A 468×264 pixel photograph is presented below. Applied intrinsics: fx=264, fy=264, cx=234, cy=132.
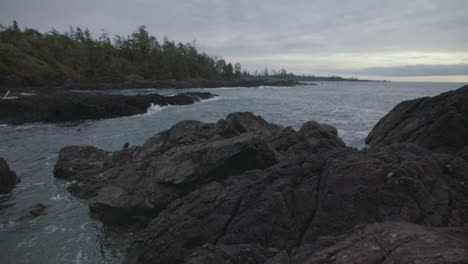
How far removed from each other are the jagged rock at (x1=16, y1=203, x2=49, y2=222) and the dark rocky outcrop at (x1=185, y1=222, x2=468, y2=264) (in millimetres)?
8854

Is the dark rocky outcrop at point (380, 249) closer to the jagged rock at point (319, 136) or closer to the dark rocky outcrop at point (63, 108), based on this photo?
the jagged rock at point (319, 136)

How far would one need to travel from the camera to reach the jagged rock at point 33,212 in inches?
404

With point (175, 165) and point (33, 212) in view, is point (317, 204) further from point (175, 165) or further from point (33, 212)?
point (33, 212)

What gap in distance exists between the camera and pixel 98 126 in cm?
2880

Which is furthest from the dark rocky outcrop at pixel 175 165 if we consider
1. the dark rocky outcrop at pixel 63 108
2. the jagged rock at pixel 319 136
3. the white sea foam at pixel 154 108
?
the white sea foam at pixel 154 108

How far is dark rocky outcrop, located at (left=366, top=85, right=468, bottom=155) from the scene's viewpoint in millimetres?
11789

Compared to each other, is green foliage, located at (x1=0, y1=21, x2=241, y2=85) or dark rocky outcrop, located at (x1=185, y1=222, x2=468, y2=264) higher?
green foliage, located at (x1=0, y1=21, x2=241, y2=85)

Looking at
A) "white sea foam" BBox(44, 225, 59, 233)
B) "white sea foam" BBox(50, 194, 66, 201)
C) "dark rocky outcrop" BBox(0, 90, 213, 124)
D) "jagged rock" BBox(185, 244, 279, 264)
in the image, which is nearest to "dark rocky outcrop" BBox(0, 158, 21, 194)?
"white sea foam" BBox(50, 194, 66, 201)

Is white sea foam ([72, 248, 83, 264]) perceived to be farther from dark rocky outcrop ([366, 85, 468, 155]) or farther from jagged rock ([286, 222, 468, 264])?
dark rocky outcrop ([366, 85, 468, 155])

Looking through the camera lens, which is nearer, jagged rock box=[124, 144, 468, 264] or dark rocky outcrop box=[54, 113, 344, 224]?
jagged rock box=[124, 144, 468, 264]

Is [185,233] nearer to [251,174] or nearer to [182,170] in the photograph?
[251,174]

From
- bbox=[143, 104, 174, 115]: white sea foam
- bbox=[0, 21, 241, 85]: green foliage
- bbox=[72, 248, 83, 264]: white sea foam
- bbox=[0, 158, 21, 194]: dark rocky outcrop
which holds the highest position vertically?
bbox=[0, 21, 241, 85]: green foliage

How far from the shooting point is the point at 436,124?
40.3 feet

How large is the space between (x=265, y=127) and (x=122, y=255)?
10568 millimetres
